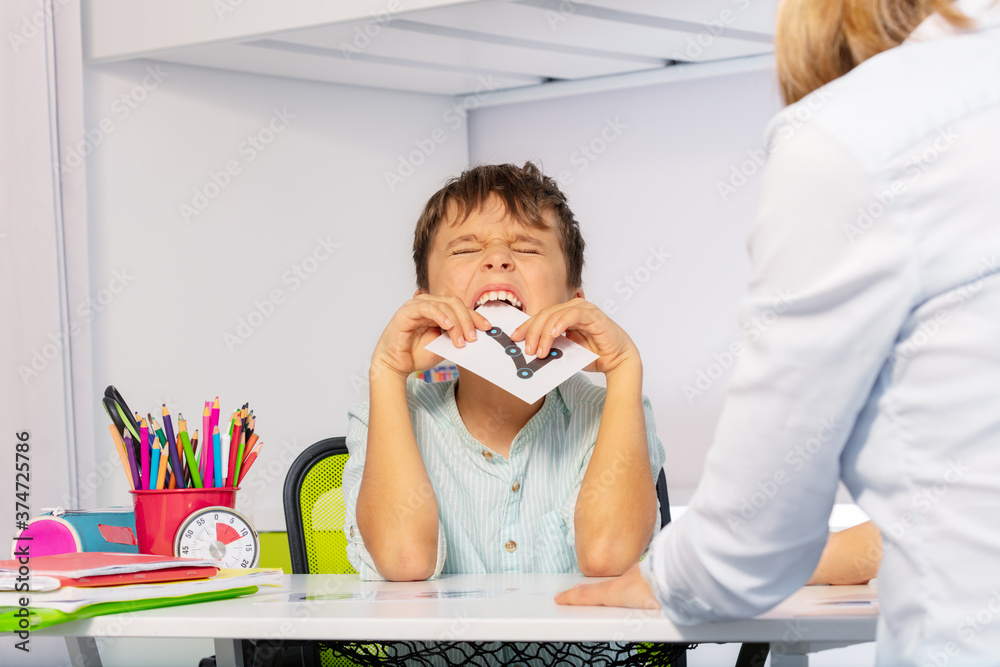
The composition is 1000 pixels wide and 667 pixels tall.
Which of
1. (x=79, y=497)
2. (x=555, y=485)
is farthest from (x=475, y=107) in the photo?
(x=555, y=485)

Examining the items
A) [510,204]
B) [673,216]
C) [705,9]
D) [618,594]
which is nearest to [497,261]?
[510,204]

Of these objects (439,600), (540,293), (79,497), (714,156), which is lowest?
(79,497)

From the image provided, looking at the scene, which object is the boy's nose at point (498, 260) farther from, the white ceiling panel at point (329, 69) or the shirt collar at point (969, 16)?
the white ceiling panel at point (329, 69)

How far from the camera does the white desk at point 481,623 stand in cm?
Result: 67

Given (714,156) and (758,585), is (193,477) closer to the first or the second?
(758,585)

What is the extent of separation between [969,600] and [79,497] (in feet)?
6.64

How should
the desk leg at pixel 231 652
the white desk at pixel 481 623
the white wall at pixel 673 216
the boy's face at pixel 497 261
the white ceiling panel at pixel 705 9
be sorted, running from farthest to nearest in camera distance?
the white wall at pixel 673 216
the white ceiling panel at pixel 705 9
the boy's face at pixel 497 261
the desk leg at pixel 231 652
the white desk at pixel 481 623

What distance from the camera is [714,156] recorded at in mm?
2643

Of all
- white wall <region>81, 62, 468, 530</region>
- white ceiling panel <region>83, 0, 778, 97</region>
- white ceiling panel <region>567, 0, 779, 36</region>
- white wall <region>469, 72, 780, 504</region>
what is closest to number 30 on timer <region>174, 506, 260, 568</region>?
white wall <region>81, 62, 468, 530</region>

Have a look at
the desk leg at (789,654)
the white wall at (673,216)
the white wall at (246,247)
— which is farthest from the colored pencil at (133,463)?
the white wall at (673,216)

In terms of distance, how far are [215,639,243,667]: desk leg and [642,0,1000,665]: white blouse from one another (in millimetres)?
524

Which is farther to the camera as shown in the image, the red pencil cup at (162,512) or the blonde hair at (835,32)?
the red pencil cup at (162,512)

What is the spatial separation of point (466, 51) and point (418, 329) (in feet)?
4.62

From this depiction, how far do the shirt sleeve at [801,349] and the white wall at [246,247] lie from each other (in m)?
1.80
